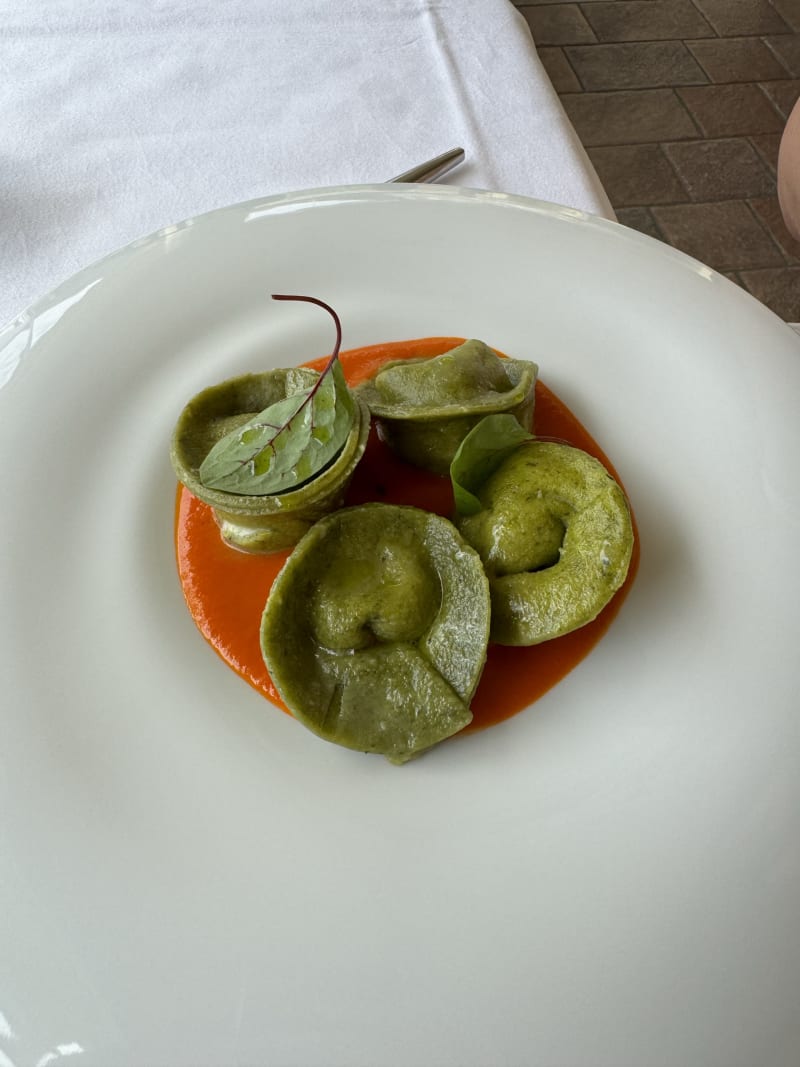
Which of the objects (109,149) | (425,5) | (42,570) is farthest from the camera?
(425,5)

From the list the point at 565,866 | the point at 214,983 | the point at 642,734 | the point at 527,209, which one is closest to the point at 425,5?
the point at 527,209

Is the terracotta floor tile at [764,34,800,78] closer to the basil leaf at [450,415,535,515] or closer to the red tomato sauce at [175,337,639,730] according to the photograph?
the red tomato sauce at [175,337,639,730]

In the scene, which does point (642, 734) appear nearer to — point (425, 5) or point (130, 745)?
point (130, 745)

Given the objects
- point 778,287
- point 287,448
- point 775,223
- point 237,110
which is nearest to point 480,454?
point 287,448

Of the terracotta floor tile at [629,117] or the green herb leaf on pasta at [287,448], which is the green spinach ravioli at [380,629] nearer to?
the green herb leaf on pasta at [287,448]

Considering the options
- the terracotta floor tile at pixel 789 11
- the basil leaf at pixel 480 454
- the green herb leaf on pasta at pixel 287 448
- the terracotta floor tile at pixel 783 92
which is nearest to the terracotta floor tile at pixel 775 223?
the terracotta floor tile at pixel 783 92

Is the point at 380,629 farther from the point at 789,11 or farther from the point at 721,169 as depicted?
the point at 789,11
